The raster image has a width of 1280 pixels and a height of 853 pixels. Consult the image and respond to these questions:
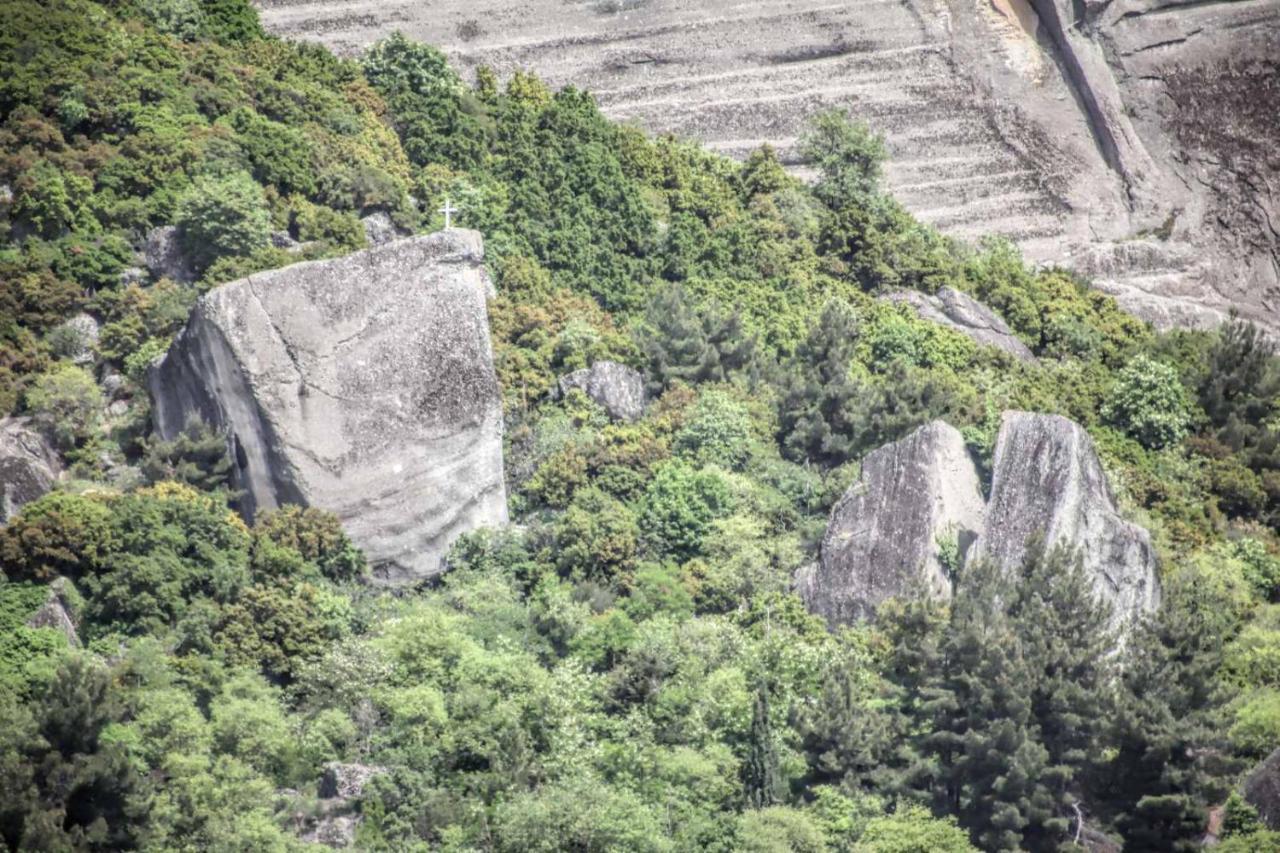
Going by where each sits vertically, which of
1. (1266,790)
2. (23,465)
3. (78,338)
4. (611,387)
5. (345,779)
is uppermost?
(78,338)

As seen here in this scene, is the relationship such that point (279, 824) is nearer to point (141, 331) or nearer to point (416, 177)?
point (141, 331)

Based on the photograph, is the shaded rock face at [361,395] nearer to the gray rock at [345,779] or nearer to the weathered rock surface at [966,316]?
the gray rock at [345,779]

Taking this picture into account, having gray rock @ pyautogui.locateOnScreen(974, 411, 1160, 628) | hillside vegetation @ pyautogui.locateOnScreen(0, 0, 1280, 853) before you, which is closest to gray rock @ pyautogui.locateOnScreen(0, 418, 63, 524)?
hillside vegetation @ pyautogui.locateOnScreen(0, 0, 1280, 853)

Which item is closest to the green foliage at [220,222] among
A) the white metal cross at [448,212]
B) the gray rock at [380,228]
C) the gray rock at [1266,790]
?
the gray rock at [380,228]

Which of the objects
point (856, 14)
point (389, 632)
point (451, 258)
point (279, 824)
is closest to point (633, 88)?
point (856, 14)

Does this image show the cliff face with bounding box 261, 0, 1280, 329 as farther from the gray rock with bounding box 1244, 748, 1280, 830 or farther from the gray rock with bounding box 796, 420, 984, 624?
the gray rock with bounding box 1244, 748, 1280, 830

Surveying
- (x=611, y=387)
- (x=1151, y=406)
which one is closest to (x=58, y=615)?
(x=611, y=387)

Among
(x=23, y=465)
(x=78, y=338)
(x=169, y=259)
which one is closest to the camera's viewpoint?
(x=23, y=465)

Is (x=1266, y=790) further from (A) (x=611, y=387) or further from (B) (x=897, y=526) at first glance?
(A) (x=611, y=387)
